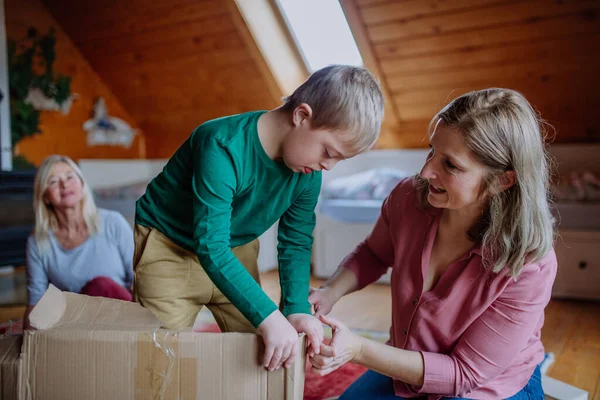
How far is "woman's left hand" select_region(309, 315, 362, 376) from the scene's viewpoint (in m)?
1.03

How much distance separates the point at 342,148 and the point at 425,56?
7.76 ft

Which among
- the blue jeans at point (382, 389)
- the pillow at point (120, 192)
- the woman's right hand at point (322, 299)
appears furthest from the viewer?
the pillow at point (120, 192)

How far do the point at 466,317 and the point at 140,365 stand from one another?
65cm

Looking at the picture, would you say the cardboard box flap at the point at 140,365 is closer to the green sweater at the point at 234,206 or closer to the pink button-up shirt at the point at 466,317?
the green sweater at the point at 234,206

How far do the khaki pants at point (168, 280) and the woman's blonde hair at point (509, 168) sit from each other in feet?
1.99

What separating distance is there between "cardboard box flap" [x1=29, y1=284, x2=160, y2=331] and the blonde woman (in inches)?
40.8

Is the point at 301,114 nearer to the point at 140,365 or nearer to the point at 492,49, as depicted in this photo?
the point at 140,365

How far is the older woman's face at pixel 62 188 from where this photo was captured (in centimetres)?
208

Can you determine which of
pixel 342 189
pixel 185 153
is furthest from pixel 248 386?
pixel 342 189

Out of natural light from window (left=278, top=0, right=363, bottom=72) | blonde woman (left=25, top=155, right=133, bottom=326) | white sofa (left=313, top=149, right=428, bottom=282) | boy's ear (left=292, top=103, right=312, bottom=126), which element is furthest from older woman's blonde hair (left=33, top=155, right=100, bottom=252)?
natural light from window (left=278, top=0, right=363, bottom=72)

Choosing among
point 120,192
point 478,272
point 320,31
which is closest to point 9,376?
point 478,272

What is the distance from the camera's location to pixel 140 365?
0.90 metres

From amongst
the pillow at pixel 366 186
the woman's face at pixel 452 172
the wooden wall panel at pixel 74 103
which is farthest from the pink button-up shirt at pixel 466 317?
the wooden wall panel at pixel 74 103

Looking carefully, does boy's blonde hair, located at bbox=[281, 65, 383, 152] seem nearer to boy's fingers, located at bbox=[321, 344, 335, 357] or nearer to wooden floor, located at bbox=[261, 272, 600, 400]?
boy's fingers, located at bbox=[321, 344, 335, 357]
